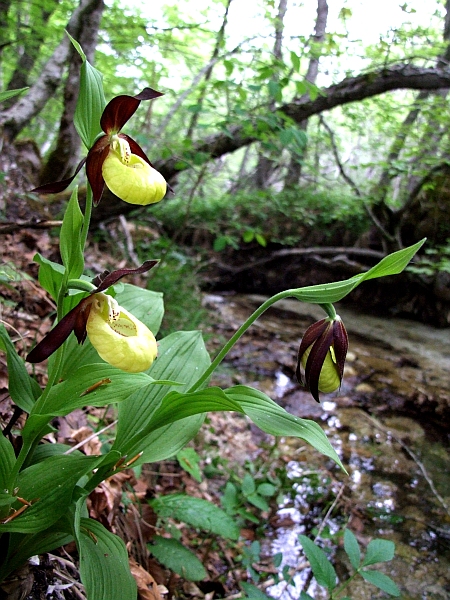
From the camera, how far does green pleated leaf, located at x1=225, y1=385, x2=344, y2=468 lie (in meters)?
1.05

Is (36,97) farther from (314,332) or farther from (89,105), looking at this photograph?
(314,332)

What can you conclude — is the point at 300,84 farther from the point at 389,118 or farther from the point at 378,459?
the point at 378,459

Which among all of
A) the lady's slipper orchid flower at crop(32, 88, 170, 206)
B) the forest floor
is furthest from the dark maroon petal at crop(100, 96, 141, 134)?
the forest floor

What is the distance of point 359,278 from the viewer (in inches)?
38.3

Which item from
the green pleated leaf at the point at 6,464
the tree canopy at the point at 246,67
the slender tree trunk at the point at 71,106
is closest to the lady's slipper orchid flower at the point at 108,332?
the green pleated leaf at the point at 6,464

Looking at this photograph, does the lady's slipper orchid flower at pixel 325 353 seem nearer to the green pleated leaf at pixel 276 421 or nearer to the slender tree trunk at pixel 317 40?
the green pleated leaf at pixel 276 421

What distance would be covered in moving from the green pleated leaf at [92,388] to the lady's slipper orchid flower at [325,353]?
455mm

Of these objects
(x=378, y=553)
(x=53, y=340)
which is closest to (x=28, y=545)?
(x=53, y=340)

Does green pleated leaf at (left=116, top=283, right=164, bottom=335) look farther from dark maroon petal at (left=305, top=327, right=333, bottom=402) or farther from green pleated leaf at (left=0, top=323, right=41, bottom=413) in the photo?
dark maroon petal at (left=305, top=327, right=333, bottom=402)

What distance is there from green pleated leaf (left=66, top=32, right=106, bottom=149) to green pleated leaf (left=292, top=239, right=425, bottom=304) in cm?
71

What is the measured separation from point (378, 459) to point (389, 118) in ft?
10.9

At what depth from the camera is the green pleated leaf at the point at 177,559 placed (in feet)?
5.05

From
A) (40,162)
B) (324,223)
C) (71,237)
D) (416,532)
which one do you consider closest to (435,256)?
(324,223)

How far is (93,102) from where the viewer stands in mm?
1134
